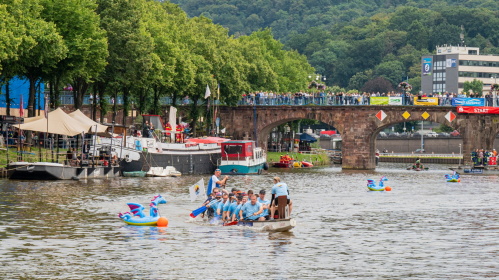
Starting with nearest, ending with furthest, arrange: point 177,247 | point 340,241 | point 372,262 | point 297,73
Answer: point 372,262
point 177,247
point 340,241
point 297,73

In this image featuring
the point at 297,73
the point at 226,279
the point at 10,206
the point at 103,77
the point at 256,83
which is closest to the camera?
the point at 226,279

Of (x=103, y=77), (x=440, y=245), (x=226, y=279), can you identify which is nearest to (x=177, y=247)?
(x=226, y=279)

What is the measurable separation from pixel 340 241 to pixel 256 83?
96459 millimetres

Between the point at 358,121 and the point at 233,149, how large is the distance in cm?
2520

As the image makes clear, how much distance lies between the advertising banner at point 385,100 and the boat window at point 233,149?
25.6 meters

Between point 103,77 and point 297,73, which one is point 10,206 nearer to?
point 103,77

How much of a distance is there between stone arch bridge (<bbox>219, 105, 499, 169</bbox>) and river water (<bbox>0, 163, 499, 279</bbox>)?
49812mm

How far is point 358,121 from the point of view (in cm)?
11900

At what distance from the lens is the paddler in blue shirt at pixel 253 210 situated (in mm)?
44438

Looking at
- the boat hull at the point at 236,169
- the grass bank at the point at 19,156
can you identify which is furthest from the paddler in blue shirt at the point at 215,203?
the boat hull at the point at 236,169

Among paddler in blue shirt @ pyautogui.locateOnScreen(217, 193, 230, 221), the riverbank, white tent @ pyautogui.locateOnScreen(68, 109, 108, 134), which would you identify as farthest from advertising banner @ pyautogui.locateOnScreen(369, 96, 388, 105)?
paddler in blue shirt @ pyautogui.locateOnScreen(217, 193, 230, 221)

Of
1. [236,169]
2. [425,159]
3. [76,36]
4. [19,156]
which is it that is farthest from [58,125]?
[425,159]

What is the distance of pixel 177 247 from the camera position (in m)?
39.2

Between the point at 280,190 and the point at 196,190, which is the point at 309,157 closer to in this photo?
the point at 196,190
